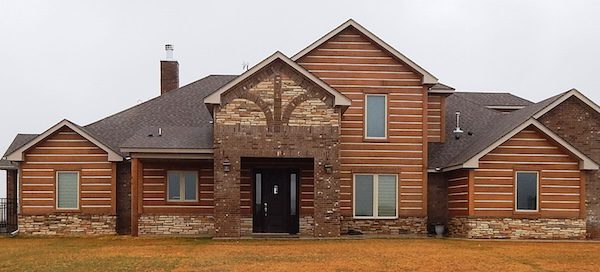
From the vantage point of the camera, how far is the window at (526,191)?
2566 centimetres

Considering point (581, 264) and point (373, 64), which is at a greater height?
point (373, 64)

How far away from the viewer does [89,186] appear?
26.9 m

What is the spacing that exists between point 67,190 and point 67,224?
1241 mm

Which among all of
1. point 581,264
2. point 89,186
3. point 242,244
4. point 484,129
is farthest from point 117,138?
point 581,264

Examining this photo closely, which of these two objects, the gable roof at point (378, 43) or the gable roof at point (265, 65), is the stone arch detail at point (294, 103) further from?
the gable roof at point (378, 43)

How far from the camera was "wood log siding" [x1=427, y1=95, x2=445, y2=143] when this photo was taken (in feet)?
95.2

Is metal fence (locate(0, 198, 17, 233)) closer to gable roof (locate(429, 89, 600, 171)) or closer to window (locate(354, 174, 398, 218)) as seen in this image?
window (locate(354, 174, 398, 218))

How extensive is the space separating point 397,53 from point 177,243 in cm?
1052

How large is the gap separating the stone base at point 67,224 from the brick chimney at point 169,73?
9.28 meters

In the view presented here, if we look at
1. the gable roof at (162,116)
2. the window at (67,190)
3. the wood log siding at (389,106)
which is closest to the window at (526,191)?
the wood log siding at (389,106)

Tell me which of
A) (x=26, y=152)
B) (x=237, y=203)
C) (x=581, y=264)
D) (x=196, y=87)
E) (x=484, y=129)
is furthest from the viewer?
(x=196, y=87)

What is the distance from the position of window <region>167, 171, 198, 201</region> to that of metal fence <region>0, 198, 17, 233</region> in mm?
7746

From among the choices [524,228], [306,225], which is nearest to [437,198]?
[524,228]

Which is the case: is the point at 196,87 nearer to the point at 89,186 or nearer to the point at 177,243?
the point at 89,186
